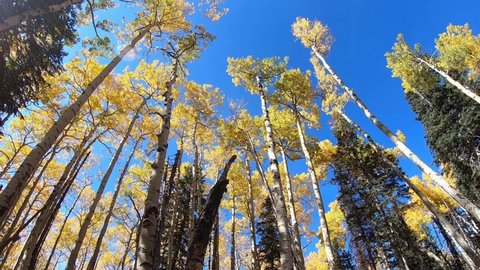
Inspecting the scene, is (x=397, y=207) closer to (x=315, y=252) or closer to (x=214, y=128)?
(x=214, y=128)

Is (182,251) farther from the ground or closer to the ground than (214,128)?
closer to the ground

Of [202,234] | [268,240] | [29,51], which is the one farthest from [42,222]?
[268,240]

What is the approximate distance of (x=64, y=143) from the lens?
14.8 m

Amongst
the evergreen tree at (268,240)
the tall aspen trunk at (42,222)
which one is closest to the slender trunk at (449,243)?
the evergreen tree at (268,240)

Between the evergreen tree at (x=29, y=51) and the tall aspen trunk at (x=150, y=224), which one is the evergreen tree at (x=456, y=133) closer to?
the tall aspen trunk at (x=150, y=224)

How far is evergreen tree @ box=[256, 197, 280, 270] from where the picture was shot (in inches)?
724

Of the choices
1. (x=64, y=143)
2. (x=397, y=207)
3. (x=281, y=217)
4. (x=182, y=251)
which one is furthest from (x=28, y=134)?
(x=397, y=207)

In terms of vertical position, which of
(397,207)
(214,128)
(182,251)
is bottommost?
(182,251)

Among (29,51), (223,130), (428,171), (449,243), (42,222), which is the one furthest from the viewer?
(449,243)

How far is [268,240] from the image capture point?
1936 cm

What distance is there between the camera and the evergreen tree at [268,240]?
60.4 ft

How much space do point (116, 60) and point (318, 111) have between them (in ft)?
29.6

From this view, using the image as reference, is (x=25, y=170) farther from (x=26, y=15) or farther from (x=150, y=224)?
(x=26, y=15)

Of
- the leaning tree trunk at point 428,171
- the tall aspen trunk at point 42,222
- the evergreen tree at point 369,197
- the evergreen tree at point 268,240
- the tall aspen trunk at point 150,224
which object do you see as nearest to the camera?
the tall aspen trunk at point 42,222
